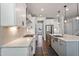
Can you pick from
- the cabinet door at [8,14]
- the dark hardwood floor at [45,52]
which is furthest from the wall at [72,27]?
the cabinet door at [8,14]

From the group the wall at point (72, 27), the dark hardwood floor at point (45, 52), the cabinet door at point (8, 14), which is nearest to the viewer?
the cabinet door at point (8, 14)

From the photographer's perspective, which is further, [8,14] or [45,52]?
[45,52]

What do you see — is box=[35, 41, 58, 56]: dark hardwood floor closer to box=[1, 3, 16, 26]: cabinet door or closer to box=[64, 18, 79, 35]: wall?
box=[1, 3, 16, 26]: cabinet door

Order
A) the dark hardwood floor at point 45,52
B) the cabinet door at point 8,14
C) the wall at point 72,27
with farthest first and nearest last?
the wall at point 72,27, the dark hardwood floor at point 45,52, the cabinet door at point 8,14

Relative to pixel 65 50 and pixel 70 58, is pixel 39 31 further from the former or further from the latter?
pixel 70 58

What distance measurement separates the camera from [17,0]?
1.79m

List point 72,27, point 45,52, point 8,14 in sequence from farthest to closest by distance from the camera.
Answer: point 72,27 < point 45,52 < point 8,14

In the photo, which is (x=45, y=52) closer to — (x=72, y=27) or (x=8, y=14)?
(x=8, y=14)

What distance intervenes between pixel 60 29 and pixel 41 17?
2949 millimetres

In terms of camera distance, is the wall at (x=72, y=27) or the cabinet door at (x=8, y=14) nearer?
the cabinet door at (x=8, y=14)

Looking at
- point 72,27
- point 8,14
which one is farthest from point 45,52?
point 72,27

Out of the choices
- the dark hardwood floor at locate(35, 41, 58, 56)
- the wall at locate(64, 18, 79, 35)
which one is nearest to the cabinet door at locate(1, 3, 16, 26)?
the dark hardwood floor at locate(35, 41, 58, 56)

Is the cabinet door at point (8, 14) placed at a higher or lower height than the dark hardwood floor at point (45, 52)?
higher

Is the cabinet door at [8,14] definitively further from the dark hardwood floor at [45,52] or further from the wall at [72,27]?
the wall at [72,27]
